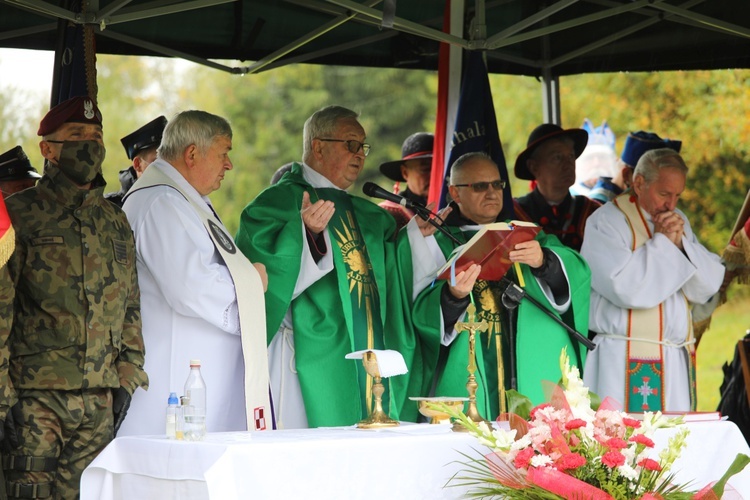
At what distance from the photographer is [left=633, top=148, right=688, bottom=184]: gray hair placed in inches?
243

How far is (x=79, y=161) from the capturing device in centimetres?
445

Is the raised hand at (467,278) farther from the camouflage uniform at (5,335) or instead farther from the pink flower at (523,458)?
the camouflage uniform at (5,335)

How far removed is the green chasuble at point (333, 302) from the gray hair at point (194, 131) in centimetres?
58

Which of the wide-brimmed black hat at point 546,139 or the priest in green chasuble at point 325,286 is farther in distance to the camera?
the wide-brimmed black hat at point 546,139

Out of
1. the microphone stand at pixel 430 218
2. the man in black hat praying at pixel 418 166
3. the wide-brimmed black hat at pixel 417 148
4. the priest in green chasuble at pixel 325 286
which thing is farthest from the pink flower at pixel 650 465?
the wide-brimmed black hat at pixel 417 148

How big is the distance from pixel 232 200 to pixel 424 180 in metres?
15.9

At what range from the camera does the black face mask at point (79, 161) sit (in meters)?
4.45

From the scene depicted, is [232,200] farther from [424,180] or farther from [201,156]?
[201,156]

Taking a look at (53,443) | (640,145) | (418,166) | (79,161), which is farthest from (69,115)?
(640,145)

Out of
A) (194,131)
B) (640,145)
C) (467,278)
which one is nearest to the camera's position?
(194,131)

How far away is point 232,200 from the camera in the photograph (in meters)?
23.3

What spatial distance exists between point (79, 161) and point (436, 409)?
163cm

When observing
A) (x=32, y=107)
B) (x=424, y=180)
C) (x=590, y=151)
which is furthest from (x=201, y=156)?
(x=32, y=107)

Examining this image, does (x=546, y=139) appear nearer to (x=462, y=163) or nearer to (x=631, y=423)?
(x=462, y=163)
